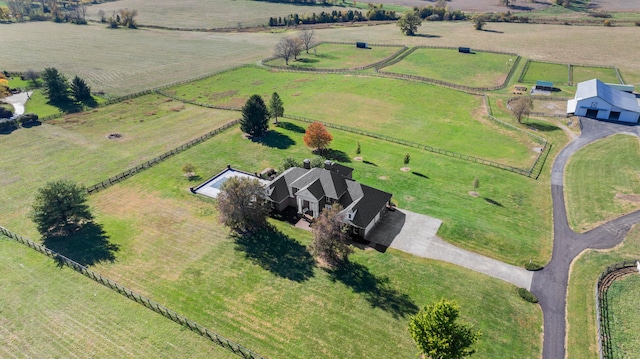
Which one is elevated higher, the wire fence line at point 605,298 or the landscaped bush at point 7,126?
the landscaped bush at point 7,126

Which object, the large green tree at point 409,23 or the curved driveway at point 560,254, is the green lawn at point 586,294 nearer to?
the curved driveway at point 560,254

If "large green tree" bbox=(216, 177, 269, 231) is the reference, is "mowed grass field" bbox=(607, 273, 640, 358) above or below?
below

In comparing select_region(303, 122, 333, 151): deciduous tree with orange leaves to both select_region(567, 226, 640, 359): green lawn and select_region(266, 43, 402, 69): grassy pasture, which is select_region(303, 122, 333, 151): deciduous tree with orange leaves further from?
select_region(266, 43, 402, 69): grassy pasture

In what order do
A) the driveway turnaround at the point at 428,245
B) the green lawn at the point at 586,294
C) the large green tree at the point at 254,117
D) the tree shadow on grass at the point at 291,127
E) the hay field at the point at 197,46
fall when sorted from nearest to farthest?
the green lawn at the point at 586,294
the driveway turnaround at the point at 428,245
the large green tree at the point at 254,117
the tree shadow on grass at the point at 291,127
the hay field at the point at 197,46

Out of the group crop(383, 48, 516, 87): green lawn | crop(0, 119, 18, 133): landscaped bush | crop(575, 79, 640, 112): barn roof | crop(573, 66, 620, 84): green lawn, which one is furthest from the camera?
crop(383, 48, 516, 87): green lawn

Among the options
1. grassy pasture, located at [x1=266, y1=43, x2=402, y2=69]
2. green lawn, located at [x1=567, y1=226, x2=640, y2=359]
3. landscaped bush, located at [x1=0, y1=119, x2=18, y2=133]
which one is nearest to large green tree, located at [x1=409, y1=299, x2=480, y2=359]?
green lawn, located at [x1=567, y1=226, x2=640, y2=359]

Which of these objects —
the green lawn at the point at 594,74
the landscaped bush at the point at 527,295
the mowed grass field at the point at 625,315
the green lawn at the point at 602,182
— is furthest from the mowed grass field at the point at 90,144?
the green lawn at the point at 594,74
